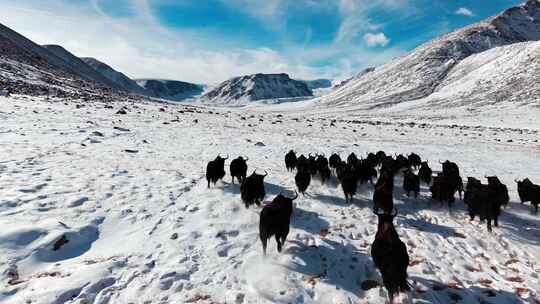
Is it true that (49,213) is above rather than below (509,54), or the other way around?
below

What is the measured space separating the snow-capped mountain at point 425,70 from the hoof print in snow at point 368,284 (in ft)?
360

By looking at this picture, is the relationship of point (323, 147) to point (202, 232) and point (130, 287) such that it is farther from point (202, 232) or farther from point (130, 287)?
point (130, 287)

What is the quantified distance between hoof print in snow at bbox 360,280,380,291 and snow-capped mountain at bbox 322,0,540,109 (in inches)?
4320

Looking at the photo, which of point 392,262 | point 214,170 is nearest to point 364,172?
point 214,170

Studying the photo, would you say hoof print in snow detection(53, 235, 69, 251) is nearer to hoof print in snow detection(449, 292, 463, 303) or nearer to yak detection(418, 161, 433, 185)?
hoof print in snow detection(449, 292, 463, 303)

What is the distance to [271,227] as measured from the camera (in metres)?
6.77

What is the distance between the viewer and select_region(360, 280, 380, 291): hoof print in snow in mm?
5768

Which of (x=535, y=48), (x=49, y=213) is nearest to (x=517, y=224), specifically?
(x=49, y=213)

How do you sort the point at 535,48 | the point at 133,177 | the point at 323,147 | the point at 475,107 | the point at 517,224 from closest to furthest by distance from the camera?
the point at 517,224 < the point at 133,177 < the point at 323,147 < the point at 475,107 < the point at 535,48

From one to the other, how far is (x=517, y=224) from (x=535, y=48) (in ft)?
477

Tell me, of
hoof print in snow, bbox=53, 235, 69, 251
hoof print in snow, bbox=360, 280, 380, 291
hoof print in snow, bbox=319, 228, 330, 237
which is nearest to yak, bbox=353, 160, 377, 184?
hoof print in snow, bbox=319, 228, 330, 237

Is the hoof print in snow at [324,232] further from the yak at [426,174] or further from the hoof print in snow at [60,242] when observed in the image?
the yak at [426,174]

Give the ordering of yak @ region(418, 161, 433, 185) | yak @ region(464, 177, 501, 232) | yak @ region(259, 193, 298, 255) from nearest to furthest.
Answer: yak @ region(259, 193, 298, 255) → yak @ region(464, 177, 501, 232) → yak @ region(418, 161, 433, 185)

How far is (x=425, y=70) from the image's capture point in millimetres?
147375
